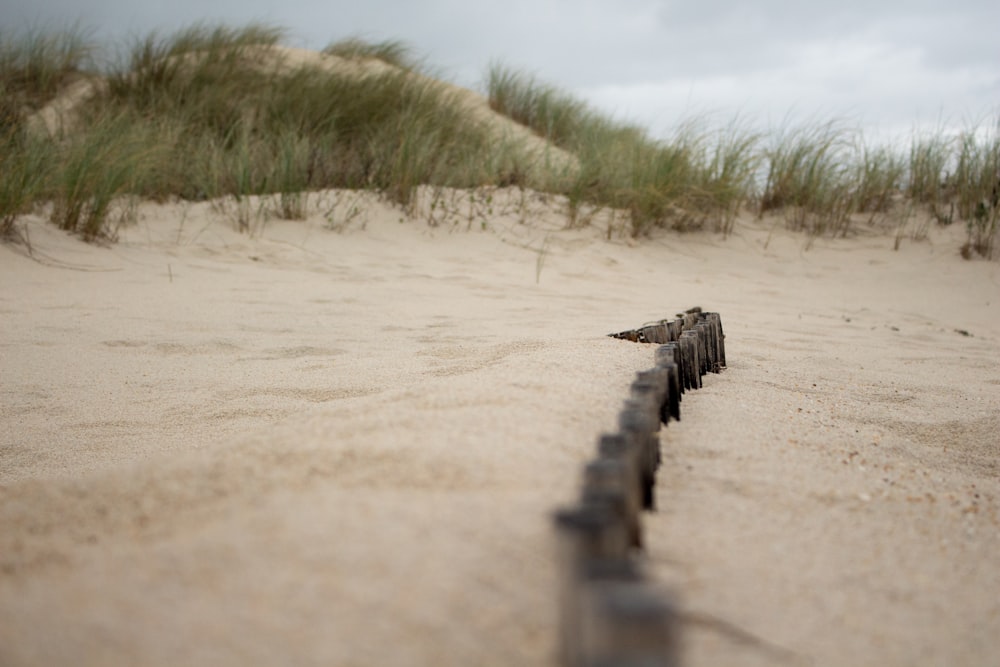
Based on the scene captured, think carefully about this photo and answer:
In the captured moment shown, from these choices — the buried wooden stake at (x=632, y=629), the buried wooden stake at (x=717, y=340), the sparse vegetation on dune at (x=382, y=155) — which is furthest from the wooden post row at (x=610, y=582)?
the sparse vegetation on dune at (x=382, y=155)

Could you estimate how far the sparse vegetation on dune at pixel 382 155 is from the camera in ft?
21.4

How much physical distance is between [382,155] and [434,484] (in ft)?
20.4

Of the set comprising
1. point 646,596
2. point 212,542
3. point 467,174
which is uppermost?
point 467,174

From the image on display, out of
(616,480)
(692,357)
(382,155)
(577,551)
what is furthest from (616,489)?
(382,155)

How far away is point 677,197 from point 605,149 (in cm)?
116

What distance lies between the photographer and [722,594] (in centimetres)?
108

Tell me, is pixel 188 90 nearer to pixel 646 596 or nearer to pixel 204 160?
pixel 204 160

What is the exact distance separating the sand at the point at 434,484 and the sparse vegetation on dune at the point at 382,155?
2549 millimetres

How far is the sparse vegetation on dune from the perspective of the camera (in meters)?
6.51

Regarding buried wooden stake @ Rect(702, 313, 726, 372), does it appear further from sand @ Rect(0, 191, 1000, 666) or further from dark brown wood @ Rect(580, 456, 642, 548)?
dark brown wood @ Rect(580, 456, 642, 548)

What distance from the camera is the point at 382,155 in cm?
713

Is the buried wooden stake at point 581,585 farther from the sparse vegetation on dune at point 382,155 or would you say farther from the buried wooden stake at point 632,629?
the sparse vegetation on dune at point 382,155

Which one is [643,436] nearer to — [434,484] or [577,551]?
[434,484]

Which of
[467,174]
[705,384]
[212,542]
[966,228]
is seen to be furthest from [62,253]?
[966,228]
